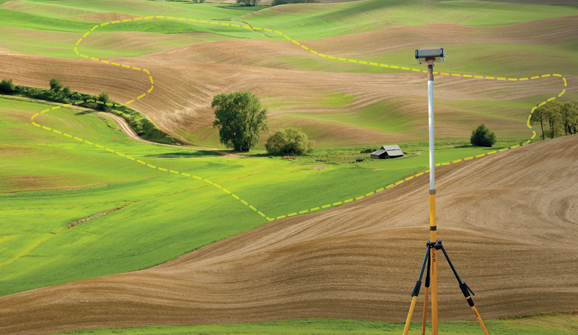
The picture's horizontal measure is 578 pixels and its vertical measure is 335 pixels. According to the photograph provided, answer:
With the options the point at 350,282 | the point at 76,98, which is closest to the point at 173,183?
the point at 350,282

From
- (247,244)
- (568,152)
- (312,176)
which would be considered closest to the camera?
(247,244)

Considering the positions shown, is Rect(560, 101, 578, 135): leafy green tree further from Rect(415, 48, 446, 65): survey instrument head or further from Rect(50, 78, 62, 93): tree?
Rect(50, 78, 62, 93): tree

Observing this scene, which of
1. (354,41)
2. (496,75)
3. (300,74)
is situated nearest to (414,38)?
(354,41)

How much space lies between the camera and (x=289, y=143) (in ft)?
157

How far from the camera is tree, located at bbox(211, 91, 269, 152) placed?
5184cm

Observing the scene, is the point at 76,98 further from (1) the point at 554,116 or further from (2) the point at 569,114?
(2) the point at 569,114

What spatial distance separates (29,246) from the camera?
26.6m

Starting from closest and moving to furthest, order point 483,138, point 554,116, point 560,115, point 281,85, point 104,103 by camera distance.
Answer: point 560,115 < point 554,116 < point 483,138 < point 104,103 < point 281,85

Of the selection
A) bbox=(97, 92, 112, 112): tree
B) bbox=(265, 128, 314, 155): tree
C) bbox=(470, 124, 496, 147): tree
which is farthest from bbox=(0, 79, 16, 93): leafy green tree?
bbox=(470, 124, 496, 147): tree

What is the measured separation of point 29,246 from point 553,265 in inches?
951

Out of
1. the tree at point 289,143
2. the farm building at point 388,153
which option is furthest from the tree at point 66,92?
the farm building at point 388,153

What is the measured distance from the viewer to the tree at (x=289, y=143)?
4797cm

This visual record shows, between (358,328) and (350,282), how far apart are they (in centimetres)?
247

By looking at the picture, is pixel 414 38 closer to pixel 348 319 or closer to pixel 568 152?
pixel 568 152
